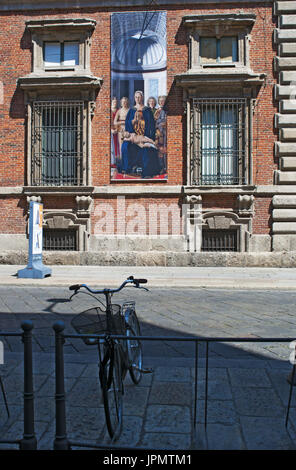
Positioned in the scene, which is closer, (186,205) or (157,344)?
(157,344)

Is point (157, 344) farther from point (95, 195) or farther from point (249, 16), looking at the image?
point (249, 16)

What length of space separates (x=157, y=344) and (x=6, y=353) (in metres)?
1.91

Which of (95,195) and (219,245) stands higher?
(95,195)

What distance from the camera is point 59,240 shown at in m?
17.1

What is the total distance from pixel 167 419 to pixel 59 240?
1383 centimetres

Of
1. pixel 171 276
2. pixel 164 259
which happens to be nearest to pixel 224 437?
pixel 171 276

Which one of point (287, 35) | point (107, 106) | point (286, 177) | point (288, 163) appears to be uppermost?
point (287, 35)

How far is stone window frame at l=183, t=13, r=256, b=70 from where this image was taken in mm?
16156

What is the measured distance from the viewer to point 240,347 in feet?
19.4

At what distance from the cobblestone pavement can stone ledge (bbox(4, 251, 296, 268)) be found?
7039 mm

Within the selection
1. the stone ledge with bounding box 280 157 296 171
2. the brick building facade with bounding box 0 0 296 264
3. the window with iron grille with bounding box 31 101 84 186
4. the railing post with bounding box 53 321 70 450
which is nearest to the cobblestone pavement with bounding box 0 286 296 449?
the railing post with bounding box 53 321 70 450

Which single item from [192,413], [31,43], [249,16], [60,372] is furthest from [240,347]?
[31,43]

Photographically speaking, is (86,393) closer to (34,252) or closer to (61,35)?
(34,252)

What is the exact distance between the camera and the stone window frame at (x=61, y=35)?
654 inches
